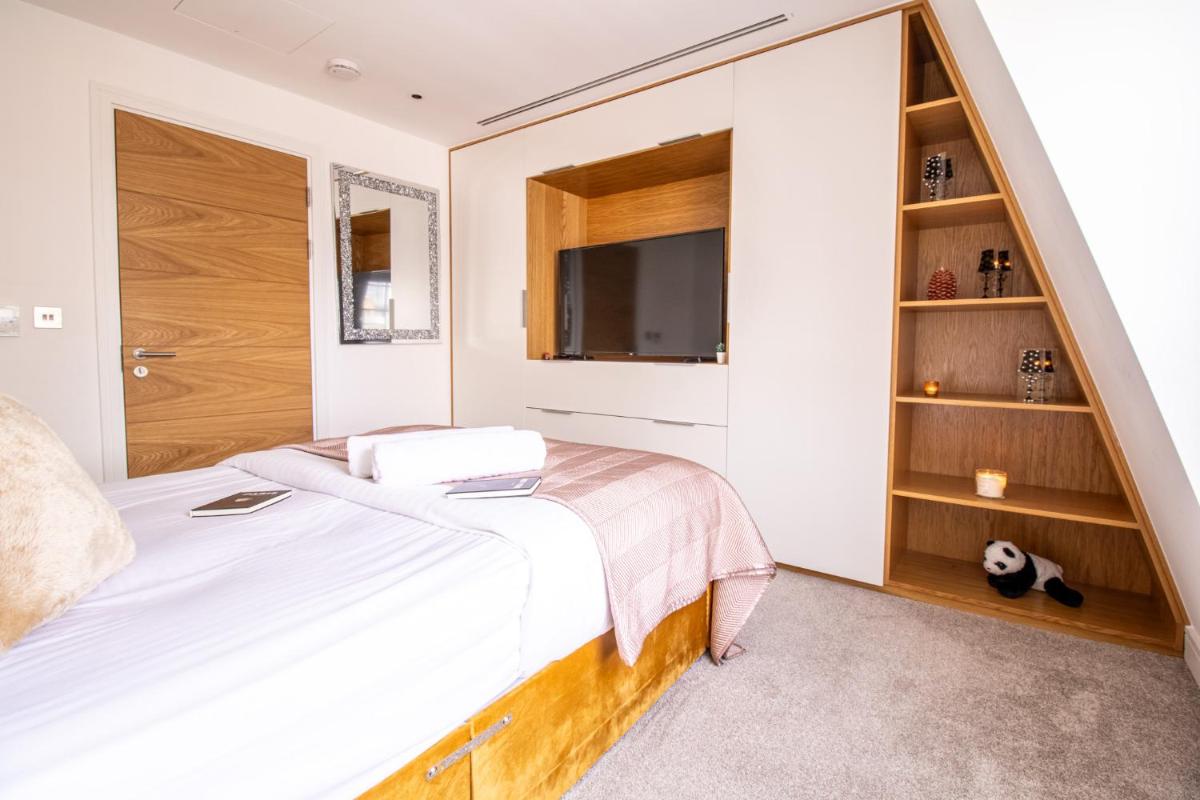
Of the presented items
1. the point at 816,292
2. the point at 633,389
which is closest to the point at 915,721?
the point at 816,292

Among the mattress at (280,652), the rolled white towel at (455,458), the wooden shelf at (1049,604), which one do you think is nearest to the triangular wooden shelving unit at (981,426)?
the wooden shelf at (1049,604)

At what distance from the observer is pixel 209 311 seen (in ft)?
9.99

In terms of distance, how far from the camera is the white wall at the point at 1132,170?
1.24 metres

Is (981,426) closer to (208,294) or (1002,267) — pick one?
(1002,267)

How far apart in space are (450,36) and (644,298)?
5.15ft

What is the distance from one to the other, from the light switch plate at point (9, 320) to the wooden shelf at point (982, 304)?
3.64 m

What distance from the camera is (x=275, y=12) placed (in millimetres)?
2541

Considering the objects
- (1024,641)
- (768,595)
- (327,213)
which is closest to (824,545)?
(768,595)

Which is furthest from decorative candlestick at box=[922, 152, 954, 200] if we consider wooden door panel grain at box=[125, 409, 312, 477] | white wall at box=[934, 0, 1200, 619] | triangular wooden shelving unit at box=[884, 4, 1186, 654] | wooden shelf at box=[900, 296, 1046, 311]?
wooden door panel grain at box=[125, 409, 312, 477]

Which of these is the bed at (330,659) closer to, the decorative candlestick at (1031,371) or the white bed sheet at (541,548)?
the white bed sheet at (541,548)

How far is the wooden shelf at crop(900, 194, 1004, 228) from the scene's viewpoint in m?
2.35

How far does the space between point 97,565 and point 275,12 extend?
251 cm

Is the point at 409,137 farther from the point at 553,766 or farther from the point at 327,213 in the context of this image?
the point at 553,766

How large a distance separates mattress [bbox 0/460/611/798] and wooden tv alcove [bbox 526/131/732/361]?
248 cm
